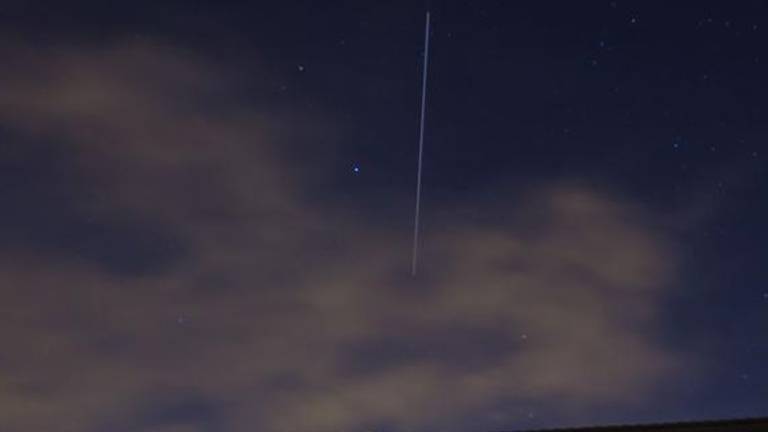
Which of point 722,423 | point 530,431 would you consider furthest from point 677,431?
point 530,431

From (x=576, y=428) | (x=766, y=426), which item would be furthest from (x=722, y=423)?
(x=576, y=428)

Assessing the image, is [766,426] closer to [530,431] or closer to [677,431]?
[677,431]

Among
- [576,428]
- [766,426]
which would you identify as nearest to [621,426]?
[576,428]

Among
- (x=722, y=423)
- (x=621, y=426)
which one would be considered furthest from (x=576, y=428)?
(x=722, y=423)

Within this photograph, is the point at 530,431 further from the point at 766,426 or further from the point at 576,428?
the point at 766,426

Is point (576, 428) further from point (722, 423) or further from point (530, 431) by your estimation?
point (722, 423)
